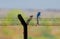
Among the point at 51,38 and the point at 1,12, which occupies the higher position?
the point at 1,12

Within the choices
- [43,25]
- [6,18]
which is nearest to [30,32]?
[43,25]

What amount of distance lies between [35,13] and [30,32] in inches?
7.9

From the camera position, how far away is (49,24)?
155 cm

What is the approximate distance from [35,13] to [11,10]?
9.7 inches

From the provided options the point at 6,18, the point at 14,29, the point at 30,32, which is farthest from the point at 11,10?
the point at 30,32

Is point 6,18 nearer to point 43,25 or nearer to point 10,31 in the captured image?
point 10,31

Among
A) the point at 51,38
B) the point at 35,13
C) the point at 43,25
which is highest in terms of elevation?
the point at 35,13

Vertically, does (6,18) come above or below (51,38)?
above

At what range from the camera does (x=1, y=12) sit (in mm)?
1522

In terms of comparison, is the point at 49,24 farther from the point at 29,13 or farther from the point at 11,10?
the point at 11,10

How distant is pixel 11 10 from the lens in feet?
5.00

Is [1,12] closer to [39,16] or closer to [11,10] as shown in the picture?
[11,10]

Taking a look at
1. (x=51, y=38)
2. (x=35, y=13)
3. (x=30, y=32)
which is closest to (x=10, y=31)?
(x=30, y=32)

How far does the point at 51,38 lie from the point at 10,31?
0.43 m
